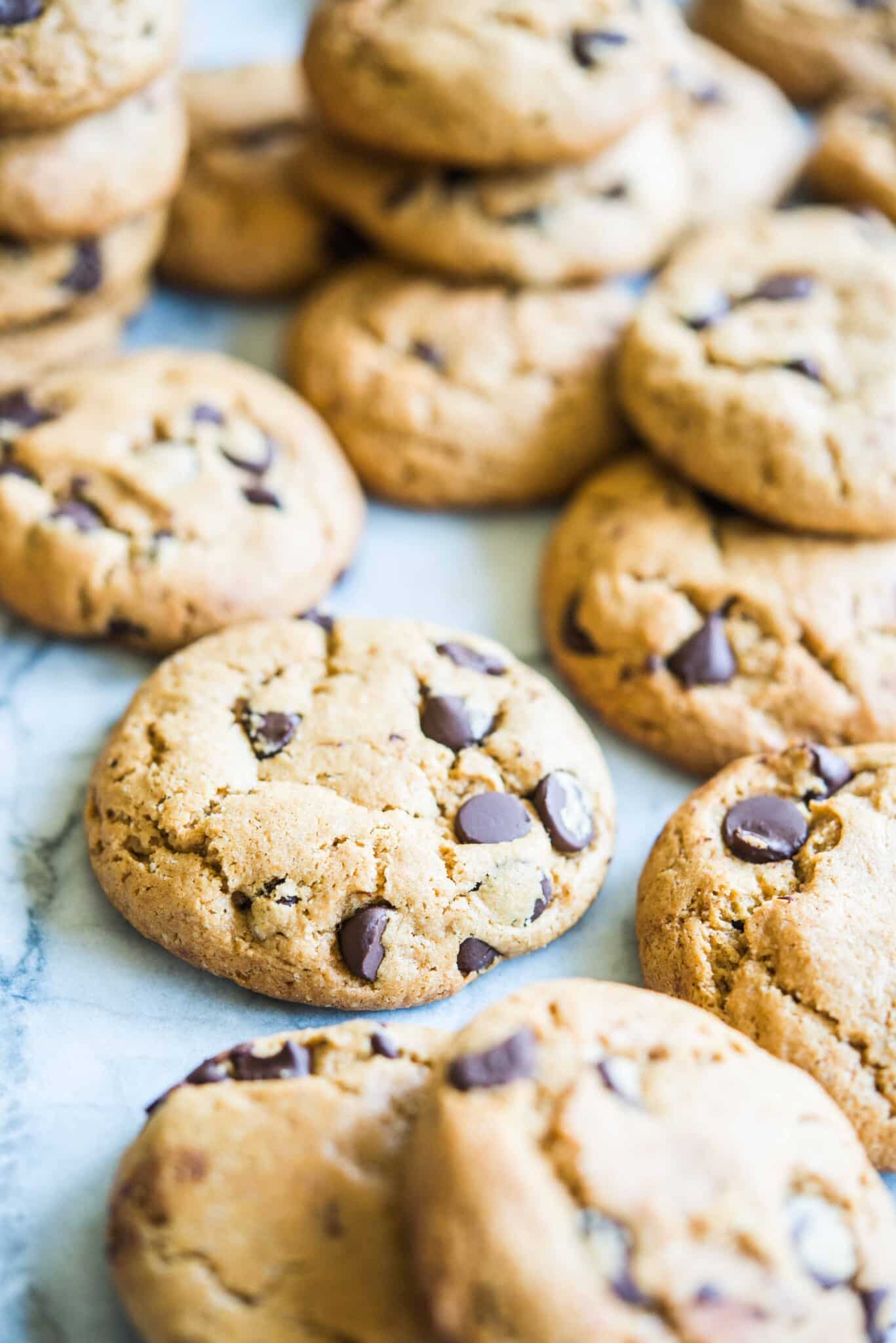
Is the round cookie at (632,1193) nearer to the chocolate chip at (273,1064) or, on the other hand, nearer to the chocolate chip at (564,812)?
the chocolate chip at (273,1064)

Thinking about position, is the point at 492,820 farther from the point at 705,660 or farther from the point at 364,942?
the point at 705,660

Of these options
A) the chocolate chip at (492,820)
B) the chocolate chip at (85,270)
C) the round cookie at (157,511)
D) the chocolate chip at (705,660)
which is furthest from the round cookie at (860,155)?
the chocolate chip at (492,820)

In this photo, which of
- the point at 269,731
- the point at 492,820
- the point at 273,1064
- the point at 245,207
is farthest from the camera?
the point at 245,207

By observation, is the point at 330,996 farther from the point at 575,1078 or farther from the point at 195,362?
the point at 195,362

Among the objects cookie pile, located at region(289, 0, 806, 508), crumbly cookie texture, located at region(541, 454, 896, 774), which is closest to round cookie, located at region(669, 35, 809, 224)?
cookie pile, located at region(289, 0, 806, 508)

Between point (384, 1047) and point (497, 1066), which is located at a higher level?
point (497, 1066)

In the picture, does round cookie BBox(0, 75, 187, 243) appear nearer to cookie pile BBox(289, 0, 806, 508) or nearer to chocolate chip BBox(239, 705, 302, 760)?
cookie pile BBox(289, 0, 806, 508)

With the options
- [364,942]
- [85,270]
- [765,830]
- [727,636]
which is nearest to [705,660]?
[727,636]
